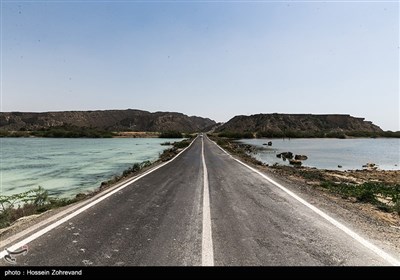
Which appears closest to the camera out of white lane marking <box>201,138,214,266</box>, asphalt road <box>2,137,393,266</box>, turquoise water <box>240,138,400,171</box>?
white lane marking <box>201,138,214,266</box>

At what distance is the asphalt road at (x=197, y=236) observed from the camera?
4719 millimetres

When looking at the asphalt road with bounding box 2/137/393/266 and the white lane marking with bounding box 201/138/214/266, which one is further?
the asphalt road with bounding box 2/137/393/266

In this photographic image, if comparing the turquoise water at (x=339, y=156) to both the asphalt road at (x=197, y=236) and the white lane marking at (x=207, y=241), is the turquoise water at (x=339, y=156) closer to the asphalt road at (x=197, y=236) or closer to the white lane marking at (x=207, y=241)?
the asphalt road at (x=197, y=236)

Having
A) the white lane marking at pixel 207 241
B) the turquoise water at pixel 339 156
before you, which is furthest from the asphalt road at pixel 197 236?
the turquoise water at pixel 339 156

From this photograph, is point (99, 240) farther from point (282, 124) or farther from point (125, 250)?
point (282, 124)

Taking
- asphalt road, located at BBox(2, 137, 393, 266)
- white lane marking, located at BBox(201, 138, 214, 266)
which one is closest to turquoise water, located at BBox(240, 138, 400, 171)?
asphalt road, located at BBox(2, 137, 393, 266)

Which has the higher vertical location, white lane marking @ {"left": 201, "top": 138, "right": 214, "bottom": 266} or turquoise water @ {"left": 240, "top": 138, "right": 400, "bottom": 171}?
white lane marking @ {"left": 201, "top": 138, "right": 214, "bottom": 266}

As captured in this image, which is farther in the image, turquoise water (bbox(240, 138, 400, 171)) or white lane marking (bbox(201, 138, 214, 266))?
turquoise water (bbox(240, 138, 400, 171))

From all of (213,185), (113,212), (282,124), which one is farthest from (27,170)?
(282,124)

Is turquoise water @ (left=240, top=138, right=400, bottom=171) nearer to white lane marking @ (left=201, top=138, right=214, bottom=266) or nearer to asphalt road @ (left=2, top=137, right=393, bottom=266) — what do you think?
asphalt road @ (left=2, top=137, right=393, bottom=266)

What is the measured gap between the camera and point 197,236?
580 cm

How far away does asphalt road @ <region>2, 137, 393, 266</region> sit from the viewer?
4.72 m

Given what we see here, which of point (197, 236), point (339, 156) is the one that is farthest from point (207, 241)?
point (339, 156)

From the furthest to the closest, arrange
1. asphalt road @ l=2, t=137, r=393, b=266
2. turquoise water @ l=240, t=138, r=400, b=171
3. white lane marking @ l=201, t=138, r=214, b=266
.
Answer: turquoise water @ l=240, t=138, r=400, b=171 → asphalt road @ l=2, t=137, r=393, b=266 → white lane marking @ l=201, t=138, r=214, b=266
